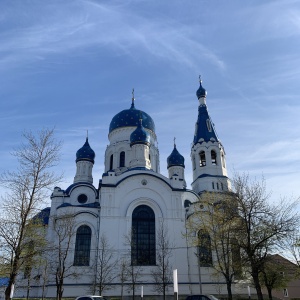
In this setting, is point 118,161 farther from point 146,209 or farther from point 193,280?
point 193,280

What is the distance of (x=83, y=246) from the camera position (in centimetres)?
2702

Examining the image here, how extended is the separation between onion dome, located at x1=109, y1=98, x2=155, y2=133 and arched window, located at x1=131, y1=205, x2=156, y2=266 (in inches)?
519

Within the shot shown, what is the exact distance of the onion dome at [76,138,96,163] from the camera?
1391 inches

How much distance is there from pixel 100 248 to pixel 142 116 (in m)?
18.9

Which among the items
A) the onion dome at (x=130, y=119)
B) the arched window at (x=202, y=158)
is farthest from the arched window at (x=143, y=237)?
the onion dome at (x=130, y=119)

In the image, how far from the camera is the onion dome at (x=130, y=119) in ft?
126

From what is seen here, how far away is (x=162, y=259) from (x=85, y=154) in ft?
51.3

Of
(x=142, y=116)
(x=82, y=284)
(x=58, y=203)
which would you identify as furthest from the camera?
(x=142, y=116)

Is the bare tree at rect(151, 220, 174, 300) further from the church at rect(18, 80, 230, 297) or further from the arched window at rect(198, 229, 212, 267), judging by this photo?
the arched window at rect(198, 229, 212, 267)

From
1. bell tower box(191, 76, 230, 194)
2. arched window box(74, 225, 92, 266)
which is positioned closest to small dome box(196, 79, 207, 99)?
bell tower box(191, 76, 230, 194)

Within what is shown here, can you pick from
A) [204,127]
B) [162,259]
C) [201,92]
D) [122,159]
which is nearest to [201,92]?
[201,92]

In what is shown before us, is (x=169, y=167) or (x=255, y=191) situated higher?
(x=169, y=167)

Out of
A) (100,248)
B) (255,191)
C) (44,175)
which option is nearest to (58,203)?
(100,248)

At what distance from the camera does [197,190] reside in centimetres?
3350
